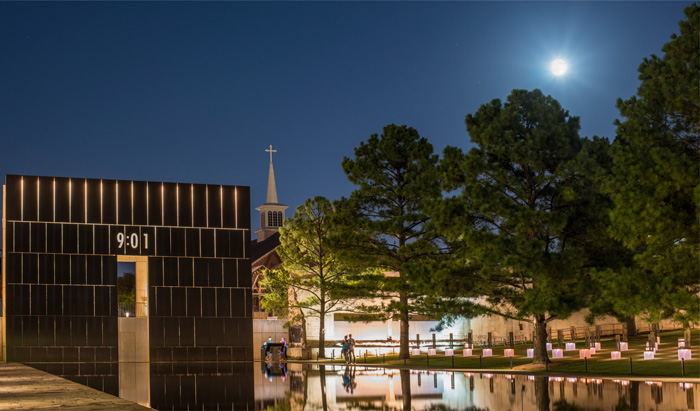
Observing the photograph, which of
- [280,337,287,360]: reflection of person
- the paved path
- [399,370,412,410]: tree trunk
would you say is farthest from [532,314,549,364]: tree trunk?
[280,337,287,360]: reflection of person

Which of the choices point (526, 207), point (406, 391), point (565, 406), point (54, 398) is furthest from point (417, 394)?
point (526, 207)

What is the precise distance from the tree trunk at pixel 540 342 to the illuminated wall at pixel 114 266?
2731cm

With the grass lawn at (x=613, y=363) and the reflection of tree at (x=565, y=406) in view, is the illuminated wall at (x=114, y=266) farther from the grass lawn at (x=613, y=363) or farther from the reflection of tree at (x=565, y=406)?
the reflection of tree at (x=565, y=406)

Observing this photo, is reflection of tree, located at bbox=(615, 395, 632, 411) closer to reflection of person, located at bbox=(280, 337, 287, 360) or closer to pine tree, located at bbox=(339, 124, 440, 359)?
pine tree, located at bbox=(339, 124, 440, 359)

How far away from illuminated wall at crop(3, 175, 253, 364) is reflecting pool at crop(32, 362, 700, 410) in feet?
85.2

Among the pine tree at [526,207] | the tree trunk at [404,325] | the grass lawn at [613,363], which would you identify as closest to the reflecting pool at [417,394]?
the grass lawn at [613,363]

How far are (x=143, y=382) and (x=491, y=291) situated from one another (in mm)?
14110

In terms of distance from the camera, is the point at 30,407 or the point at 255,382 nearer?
the point at 30,407

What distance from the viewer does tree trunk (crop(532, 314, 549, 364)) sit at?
106ft

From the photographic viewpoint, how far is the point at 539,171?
32781 millimetres

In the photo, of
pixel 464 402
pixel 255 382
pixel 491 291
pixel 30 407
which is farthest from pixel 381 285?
pixel 30 407

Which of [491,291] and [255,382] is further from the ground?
[491,291]

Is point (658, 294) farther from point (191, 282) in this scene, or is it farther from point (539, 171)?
point (191, 282)

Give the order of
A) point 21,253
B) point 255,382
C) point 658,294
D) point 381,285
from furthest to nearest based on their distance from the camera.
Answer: point 21,253, point 381,285, point 255,382, point 658,294
